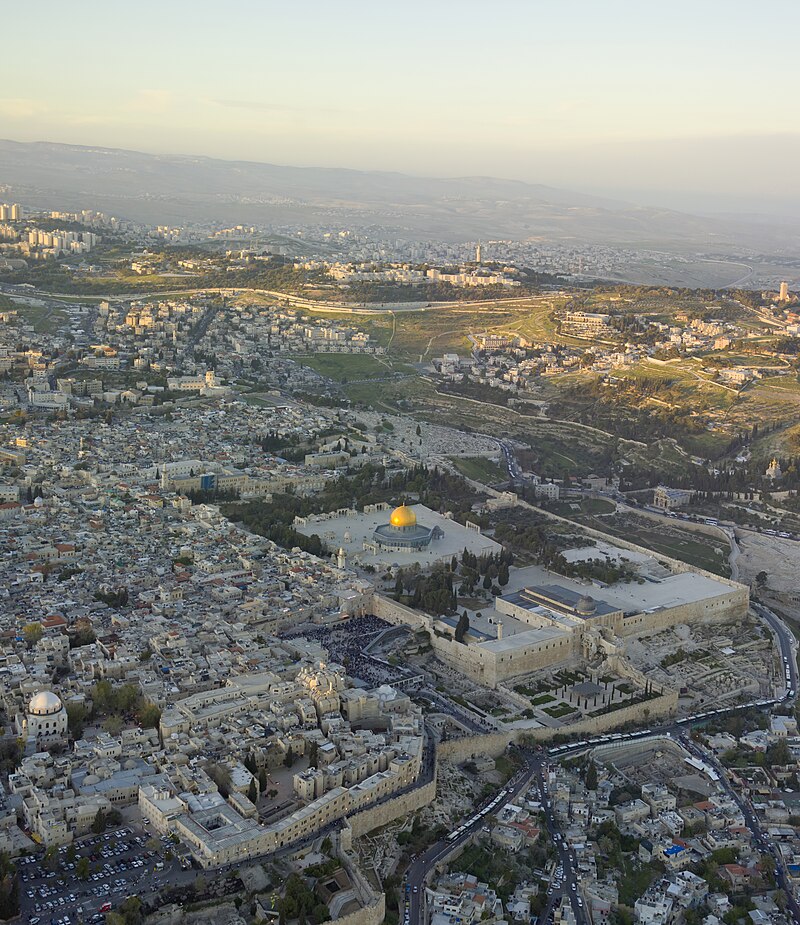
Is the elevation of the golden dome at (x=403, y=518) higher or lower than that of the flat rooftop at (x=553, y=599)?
higher

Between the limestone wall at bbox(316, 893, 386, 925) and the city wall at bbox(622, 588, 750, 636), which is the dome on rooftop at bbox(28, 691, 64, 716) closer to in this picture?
the limestone wall at bbox(316, 893, 386, 925)

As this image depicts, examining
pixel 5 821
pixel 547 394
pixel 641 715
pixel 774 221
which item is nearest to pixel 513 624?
pixel 641 715

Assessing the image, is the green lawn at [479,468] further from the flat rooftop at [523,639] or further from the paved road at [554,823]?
the paved road at [554,823]

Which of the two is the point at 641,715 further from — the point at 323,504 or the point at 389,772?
the point at 323,504

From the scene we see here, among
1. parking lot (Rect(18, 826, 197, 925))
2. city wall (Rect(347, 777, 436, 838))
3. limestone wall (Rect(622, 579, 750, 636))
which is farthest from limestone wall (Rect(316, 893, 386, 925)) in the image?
limestone wall (Rect(622, 579, 750, 636))

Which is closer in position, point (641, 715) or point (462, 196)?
point (641, 715)

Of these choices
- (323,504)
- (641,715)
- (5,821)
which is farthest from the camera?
(323,504)

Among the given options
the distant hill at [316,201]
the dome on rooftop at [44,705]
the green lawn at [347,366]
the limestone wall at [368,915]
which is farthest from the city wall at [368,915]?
the distant hill at [316,201]

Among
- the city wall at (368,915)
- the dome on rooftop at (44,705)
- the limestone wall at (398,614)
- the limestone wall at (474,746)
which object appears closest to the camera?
the city wall at (368,915)
